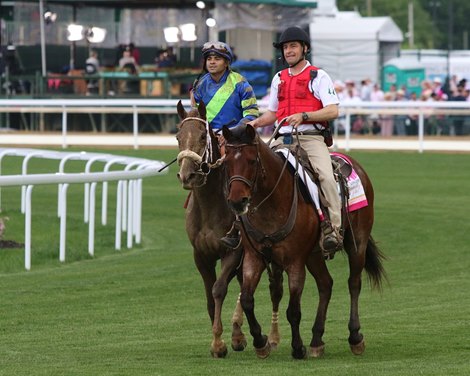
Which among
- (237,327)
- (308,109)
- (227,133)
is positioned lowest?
(237,327)

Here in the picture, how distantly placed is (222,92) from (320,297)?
5.31ft

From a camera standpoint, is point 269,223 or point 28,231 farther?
point 28,231

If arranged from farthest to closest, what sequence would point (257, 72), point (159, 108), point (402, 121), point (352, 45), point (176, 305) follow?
point (352, 45) < point (257, 72) < point (402, 121) < point (159, 108) < point (176, 305)

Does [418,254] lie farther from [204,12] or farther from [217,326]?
[204,12]

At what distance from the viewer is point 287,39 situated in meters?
9.61

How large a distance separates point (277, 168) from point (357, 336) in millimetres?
1262

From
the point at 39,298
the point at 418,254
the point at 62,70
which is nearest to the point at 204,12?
the point at 62,70

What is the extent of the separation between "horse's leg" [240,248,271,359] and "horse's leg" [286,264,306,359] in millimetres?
196

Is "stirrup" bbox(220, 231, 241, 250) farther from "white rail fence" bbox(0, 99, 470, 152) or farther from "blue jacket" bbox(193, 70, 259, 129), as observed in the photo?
"white rail fence" bbox(0, 99, 470, 152)

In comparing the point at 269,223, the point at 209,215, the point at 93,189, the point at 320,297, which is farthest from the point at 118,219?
the point at 269,223

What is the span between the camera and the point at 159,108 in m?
32.6

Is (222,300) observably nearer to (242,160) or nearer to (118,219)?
(242,160)

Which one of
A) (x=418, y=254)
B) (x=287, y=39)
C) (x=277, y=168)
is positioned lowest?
(x=418, y=254)

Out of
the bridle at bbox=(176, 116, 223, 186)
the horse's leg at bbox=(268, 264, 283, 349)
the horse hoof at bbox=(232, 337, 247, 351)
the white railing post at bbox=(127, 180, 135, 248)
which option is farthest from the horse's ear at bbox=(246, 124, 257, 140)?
the white railing post at bbox=(127, 180, 135, 248)
